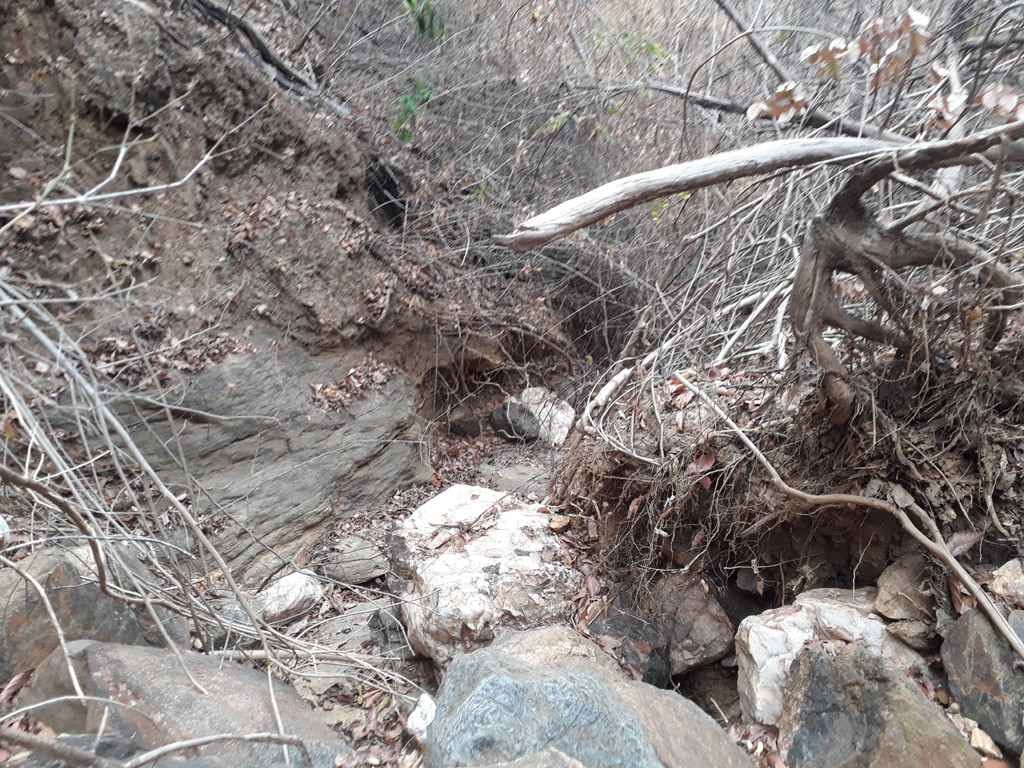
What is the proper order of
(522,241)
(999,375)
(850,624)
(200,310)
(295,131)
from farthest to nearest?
(295,131)
(200,310)
(850,624)
(999,375)
(522,241)

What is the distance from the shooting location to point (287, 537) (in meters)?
5.55

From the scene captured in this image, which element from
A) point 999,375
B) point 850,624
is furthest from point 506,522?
point 999,375

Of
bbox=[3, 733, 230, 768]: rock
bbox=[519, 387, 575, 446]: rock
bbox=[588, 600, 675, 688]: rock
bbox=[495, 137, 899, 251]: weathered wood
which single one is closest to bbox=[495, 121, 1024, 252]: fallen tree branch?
bbox=[495, 137, 899, 251]: weathered wood

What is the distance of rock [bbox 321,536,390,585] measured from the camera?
5.51 m

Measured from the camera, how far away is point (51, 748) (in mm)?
1659

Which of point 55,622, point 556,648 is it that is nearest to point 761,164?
point 556,648

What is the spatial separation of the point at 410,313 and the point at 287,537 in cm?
273

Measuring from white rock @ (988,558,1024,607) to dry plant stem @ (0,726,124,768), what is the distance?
3686mm

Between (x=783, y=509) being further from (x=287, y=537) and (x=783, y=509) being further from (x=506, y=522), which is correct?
(x=287, y=537)

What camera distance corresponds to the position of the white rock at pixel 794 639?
10.7 feet

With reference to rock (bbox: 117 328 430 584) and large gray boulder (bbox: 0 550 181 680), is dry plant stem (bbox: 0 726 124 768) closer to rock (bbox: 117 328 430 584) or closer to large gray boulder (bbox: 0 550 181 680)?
large gray boulder (bbox: 0 550 181 680)

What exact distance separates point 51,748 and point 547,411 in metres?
6.45

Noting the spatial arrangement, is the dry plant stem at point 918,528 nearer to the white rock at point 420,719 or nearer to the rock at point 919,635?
the rock at point 919,635

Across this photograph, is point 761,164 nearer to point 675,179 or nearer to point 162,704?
point 675,179
